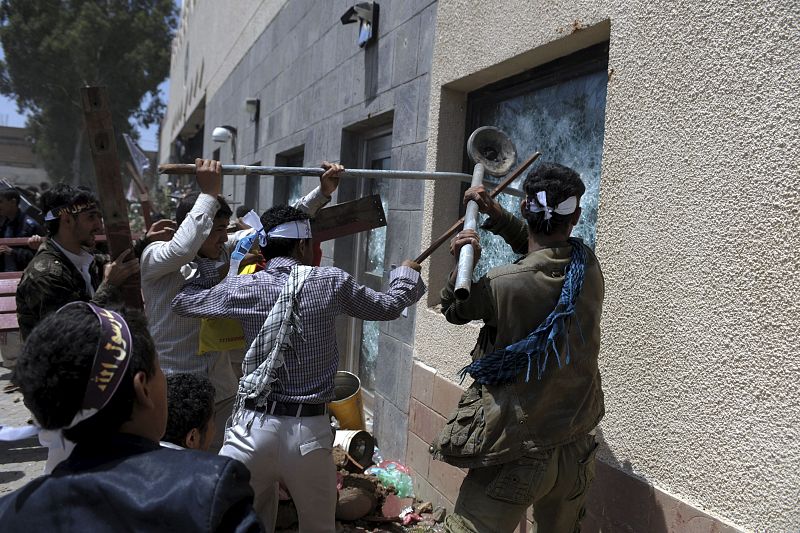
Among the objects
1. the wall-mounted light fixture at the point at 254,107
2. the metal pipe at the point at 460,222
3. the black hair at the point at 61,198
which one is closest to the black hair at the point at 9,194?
the black hair at the point at 61,198

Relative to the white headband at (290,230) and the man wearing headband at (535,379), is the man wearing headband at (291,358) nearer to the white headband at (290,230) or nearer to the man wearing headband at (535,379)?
the white headband at (290,230)

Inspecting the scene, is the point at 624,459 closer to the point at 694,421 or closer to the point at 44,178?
the point at 694,421

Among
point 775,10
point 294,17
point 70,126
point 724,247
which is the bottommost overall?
point 724,247

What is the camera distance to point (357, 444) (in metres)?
4.55

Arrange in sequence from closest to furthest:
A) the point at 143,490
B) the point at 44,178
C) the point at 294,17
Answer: the point at 143,490 < the point at 294,17 < the point at 44,178

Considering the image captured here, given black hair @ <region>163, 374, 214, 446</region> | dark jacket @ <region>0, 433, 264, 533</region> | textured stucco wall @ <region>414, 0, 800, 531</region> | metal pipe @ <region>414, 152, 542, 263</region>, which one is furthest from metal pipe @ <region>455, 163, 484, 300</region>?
dark jacket @ <region>0, 433, 264, 533</region>

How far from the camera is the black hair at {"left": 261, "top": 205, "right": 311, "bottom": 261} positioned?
9.53ft

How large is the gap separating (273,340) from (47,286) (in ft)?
5.44

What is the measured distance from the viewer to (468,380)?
3.84 m

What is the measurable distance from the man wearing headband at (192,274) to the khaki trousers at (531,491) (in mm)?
1503

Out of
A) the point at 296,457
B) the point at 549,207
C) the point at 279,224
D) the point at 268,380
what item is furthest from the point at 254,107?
the point at 549,207

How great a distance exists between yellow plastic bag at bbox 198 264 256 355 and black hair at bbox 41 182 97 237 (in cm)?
123

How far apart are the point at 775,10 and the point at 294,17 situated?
677 cm

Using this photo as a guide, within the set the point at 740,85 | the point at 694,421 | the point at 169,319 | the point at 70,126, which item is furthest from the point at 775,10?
the point at 70,126
